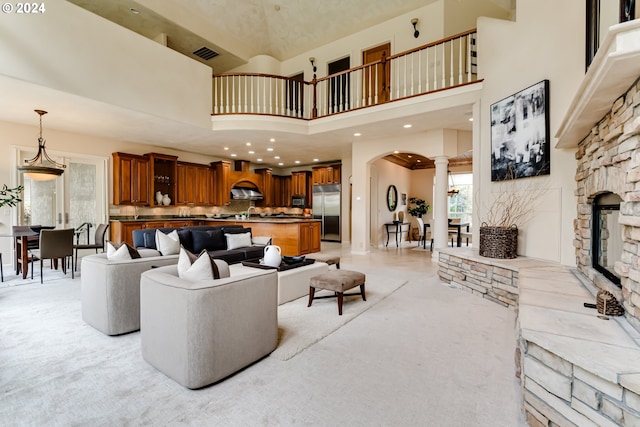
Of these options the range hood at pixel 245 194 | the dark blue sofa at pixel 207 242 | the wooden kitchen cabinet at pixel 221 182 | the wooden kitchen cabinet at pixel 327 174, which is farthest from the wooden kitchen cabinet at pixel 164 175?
the wooden kitchen cabinet at pixel 327 174

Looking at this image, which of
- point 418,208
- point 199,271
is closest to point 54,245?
point 199,271

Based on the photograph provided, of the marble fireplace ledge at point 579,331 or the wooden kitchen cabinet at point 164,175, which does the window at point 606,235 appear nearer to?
the marble fireplace ledge at point 579,331

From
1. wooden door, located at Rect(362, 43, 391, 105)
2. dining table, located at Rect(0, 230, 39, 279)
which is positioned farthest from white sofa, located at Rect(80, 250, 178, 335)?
wooden door, located at Rect(362, 43, 391, 105)

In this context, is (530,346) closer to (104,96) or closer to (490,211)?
(490,211)

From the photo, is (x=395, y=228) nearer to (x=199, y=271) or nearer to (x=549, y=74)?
→ (x=549, y=74)

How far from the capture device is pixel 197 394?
1848mm

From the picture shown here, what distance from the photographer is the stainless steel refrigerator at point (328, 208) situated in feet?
33.2

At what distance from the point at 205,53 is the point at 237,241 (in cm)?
578

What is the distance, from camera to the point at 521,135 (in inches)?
155

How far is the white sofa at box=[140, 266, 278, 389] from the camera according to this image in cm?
188

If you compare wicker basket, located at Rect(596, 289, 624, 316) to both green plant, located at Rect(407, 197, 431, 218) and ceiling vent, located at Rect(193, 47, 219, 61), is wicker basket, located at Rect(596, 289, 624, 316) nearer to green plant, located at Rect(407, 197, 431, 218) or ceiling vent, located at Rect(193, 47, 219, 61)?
green plant, located at Rect(407, 197, 431, 218)

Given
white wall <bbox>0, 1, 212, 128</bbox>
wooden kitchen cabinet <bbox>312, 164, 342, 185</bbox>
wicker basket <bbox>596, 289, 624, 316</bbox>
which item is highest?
white wall <bbox>0, 1, 212, 128</bbox>

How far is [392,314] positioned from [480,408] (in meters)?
1.54

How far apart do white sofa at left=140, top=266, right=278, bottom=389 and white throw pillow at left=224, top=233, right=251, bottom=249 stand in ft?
9.76
